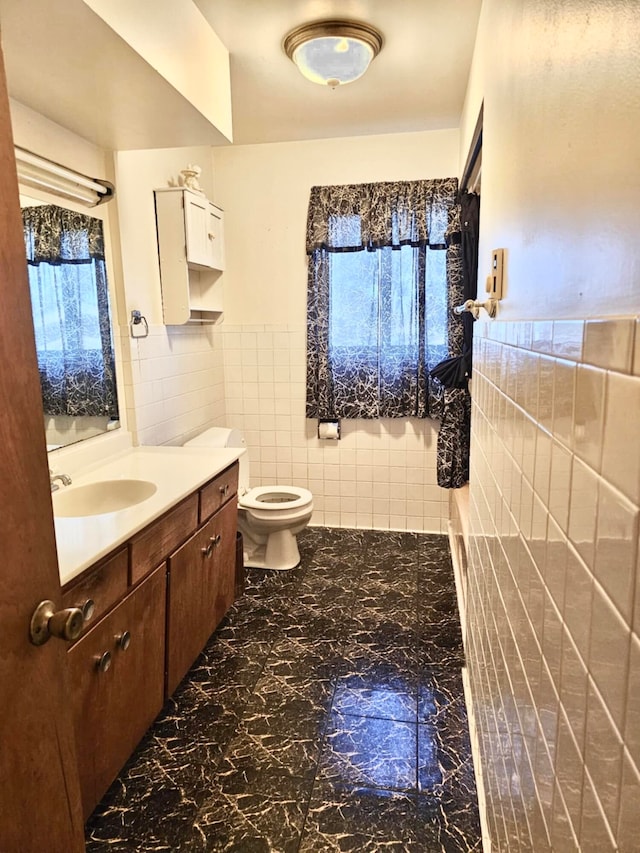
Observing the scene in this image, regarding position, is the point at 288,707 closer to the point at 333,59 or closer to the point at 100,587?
the point at 100,587

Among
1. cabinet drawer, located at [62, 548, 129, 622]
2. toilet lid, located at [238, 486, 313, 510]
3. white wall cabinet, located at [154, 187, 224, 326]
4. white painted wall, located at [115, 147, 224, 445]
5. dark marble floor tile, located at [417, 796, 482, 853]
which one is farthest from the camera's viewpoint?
toilet lid, located at [238, 486, 313, 510]

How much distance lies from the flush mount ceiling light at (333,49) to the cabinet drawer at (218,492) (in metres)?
1.76

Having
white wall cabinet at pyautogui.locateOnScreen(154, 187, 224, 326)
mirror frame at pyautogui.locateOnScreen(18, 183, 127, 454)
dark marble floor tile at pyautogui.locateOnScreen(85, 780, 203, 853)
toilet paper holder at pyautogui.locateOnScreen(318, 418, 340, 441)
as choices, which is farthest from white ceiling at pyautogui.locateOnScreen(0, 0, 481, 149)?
dark marble floor tile at pyautogui.locateOnScreen(85, 780, 203, 853)

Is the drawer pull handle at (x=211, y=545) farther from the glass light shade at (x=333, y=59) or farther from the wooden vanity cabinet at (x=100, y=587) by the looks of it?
the glass light shade at (x=333, y=59)

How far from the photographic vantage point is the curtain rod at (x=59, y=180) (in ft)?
6.00

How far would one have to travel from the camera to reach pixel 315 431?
12.0 ft

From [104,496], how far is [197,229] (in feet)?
5.32

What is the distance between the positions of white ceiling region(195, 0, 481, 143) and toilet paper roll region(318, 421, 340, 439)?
181cm

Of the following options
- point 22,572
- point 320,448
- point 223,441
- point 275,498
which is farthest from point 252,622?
point 22,572

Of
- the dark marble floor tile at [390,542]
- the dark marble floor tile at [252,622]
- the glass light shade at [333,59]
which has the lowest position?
the dark marble floor tile at [252,622]

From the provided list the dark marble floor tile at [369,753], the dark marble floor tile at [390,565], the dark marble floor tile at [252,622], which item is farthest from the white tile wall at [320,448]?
the dark marble floor tile at [369,753]

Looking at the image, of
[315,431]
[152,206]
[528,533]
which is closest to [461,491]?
[315,431]

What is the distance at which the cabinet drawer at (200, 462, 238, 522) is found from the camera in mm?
2154

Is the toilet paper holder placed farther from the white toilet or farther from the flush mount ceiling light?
the flush mount ceiling light
